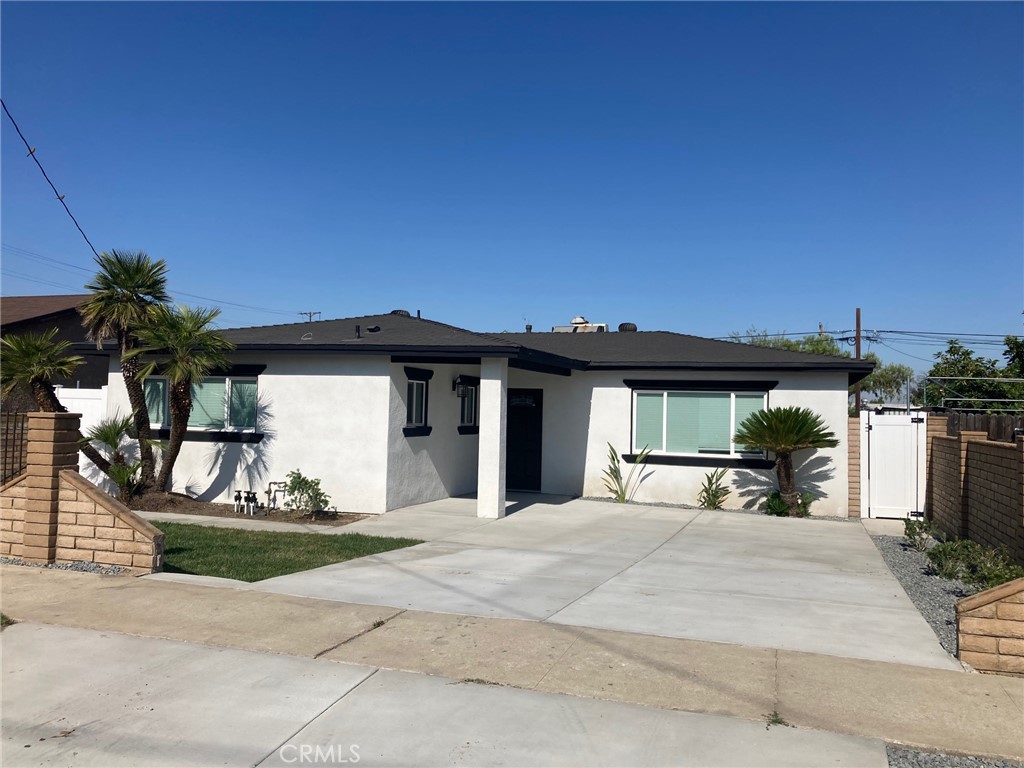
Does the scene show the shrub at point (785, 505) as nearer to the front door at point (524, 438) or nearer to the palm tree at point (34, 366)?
the front door at point (524, 438)

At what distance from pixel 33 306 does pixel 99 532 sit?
2396 cm

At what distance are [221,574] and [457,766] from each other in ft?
17.7

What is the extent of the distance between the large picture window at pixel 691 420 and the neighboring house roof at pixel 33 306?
19.6m

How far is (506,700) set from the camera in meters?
5.07

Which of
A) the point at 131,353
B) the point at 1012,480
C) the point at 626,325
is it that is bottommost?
the point at 1012,480

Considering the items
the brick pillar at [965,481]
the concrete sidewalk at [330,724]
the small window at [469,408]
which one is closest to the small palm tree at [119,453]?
the small window at [469,408]

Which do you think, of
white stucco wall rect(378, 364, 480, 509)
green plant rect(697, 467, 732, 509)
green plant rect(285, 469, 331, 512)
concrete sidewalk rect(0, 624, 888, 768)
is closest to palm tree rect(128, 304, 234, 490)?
green plant rect(285, 469, 331, 512)

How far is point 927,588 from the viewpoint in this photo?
8867 millimetres

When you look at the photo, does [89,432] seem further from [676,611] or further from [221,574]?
[676,611]

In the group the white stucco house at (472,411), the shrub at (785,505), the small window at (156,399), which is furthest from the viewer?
the small window at (156,399)

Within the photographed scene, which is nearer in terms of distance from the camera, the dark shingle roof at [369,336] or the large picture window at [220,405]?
the dark shingle roof at [369,336]

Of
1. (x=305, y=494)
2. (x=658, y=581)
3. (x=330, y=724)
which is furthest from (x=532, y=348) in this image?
(x=330, y=724)

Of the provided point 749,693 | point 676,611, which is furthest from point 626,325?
point 749,693

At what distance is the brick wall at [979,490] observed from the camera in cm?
876
